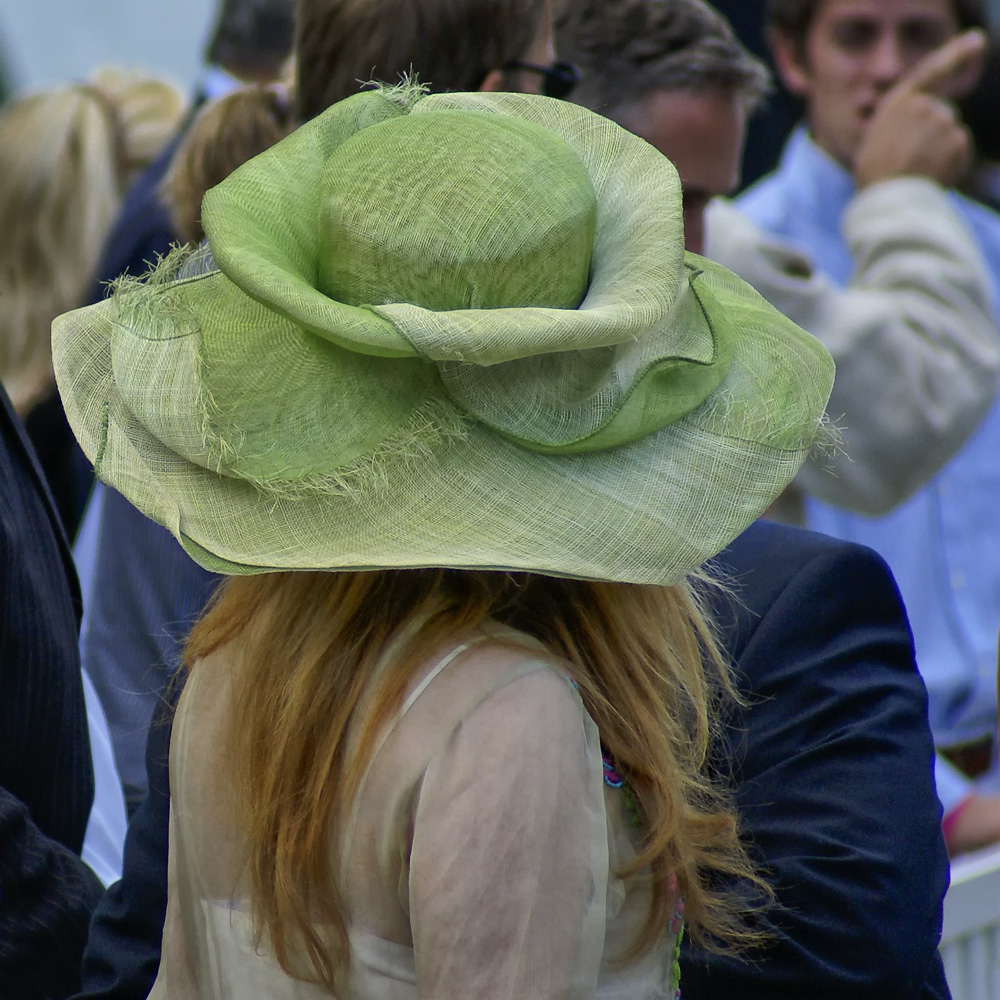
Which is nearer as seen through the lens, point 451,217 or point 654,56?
point 451,217

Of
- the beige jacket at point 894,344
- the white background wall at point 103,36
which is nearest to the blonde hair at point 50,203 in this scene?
the white background wall at point 103,36

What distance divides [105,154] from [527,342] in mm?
2974

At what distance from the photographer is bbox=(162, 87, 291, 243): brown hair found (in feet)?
6.89

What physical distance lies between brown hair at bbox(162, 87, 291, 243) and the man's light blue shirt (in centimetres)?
146

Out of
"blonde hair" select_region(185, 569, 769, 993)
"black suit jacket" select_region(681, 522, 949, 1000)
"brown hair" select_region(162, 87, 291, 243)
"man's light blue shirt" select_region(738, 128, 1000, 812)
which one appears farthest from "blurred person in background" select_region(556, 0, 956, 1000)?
"man's light blue shirt" select_region(738, 128, 1000, 812)

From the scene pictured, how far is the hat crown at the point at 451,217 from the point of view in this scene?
87 cm

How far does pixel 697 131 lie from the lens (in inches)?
82.0

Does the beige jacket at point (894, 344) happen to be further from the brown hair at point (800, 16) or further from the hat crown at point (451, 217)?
the hat crown at point (451, 217)

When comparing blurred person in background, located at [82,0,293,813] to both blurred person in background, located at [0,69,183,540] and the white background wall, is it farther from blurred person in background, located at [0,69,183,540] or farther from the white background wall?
the white background wall

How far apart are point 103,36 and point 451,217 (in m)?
4.65

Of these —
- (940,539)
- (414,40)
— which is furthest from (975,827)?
(414,40)

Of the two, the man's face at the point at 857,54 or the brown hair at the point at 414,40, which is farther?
the man's face at the point at 857,54

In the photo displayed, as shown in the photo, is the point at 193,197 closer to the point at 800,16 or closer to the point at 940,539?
the point at 940,539

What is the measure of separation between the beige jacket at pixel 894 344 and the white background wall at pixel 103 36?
307 centimetres
